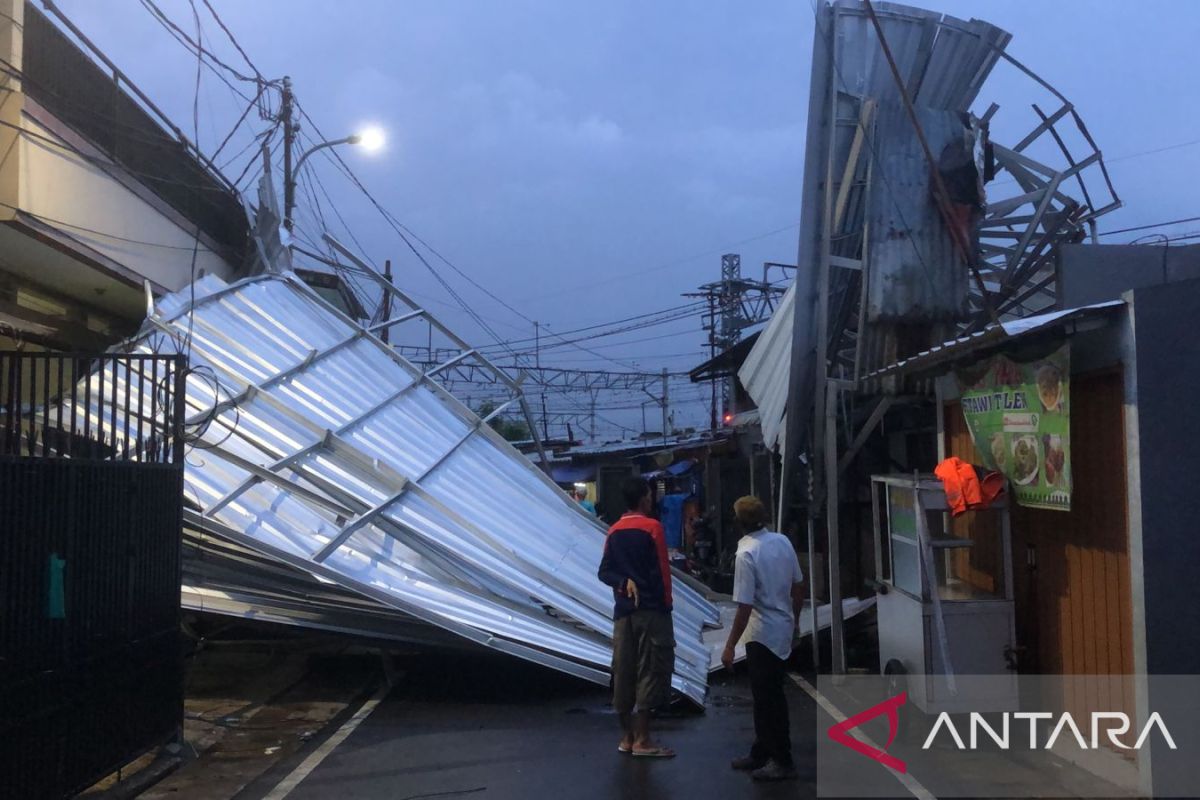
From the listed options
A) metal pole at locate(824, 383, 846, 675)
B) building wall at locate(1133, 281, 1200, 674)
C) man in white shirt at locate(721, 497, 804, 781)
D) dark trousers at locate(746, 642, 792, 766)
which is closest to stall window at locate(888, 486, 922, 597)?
metal pole at locate(824, 383, 846, 675)

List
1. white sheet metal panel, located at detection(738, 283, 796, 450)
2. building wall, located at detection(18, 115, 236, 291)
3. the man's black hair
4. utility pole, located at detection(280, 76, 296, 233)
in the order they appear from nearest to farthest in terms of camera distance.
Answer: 1. the man's black hair
2. white sheet metal panel, located at detection(738, 283, 796, 450)
3. building wall, located at detection(18, 115, 236, 291)
4. utility pole, located at detection(280, 76, 296, 233)

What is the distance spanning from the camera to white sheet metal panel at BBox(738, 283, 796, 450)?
9828 millimetres

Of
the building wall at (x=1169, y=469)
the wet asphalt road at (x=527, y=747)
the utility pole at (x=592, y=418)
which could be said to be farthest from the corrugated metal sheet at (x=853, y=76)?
the utility pole at (x=592, y=418)

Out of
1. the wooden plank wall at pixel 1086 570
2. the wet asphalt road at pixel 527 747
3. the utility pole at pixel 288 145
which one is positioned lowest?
the wet asphalt road at pixel 527 747

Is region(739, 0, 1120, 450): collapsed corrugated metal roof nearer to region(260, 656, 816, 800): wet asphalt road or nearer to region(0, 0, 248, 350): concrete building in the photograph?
region(260, 656, 816, 800): wet asphalt road

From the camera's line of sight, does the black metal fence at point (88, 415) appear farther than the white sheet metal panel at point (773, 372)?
No

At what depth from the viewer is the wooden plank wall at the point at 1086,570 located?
5.45 metres

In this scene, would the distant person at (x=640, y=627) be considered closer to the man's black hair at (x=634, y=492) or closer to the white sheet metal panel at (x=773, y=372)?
the man's black hair at (x=634, y=492)

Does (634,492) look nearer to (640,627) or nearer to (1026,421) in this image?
(640,627)

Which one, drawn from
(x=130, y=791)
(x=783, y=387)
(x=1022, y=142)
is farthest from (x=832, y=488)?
(x=130, y=791)

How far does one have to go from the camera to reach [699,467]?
79.2ft

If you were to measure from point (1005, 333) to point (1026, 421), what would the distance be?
898mm

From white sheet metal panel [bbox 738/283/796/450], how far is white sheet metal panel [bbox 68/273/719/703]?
7.42 ft

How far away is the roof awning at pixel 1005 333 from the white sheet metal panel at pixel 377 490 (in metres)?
3.09
